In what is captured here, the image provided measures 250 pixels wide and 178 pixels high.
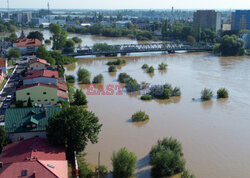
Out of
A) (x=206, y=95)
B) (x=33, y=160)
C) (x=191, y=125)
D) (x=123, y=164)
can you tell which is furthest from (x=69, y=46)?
(x=33, y=160)

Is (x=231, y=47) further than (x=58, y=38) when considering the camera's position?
Yes

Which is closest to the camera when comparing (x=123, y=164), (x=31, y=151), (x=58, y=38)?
(x=31, y=151)

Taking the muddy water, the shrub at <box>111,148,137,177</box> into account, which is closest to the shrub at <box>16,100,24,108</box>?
the muddy water

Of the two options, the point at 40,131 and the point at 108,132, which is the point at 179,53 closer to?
the point at 108,132

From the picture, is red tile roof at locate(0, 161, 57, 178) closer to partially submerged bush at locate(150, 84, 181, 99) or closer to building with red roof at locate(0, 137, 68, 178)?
building with red roof at locate(0, 137, 68, 178)

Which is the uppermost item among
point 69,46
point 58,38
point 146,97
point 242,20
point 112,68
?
point 242,20

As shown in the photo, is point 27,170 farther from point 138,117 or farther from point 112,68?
point 112,68
